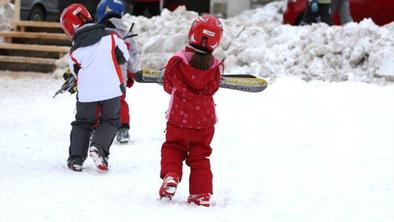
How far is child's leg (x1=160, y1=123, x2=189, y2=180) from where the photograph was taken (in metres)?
5.18

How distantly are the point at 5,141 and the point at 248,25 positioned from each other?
6209mm

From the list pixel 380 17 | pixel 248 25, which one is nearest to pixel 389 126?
pixel 248 25

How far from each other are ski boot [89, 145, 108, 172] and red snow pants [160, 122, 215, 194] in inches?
36.4

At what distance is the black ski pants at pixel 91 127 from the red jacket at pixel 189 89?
1.11 metres

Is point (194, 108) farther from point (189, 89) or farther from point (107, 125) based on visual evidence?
point (107, 125)

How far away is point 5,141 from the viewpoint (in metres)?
7.32

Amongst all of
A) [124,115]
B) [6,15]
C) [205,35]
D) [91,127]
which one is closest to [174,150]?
[205,35]

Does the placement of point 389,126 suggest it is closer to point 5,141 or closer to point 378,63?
point 378,63

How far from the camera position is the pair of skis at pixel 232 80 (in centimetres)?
565

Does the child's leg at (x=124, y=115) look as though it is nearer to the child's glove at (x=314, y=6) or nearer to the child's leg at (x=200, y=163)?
the child's leg at (x=200, y=163)

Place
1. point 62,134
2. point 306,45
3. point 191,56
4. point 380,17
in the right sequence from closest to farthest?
point 191,56 < point 62,134 < point 306,45 < point 380,17

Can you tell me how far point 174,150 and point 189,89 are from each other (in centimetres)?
43

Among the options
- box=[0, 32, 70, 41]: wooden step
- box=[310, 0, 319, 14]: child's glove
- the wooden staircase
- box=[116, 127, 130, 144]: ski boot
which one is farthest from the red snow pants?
box=[0, 32, 70, 41]: wooden step

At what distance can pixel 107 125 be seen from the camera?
A: 625 centimetres
